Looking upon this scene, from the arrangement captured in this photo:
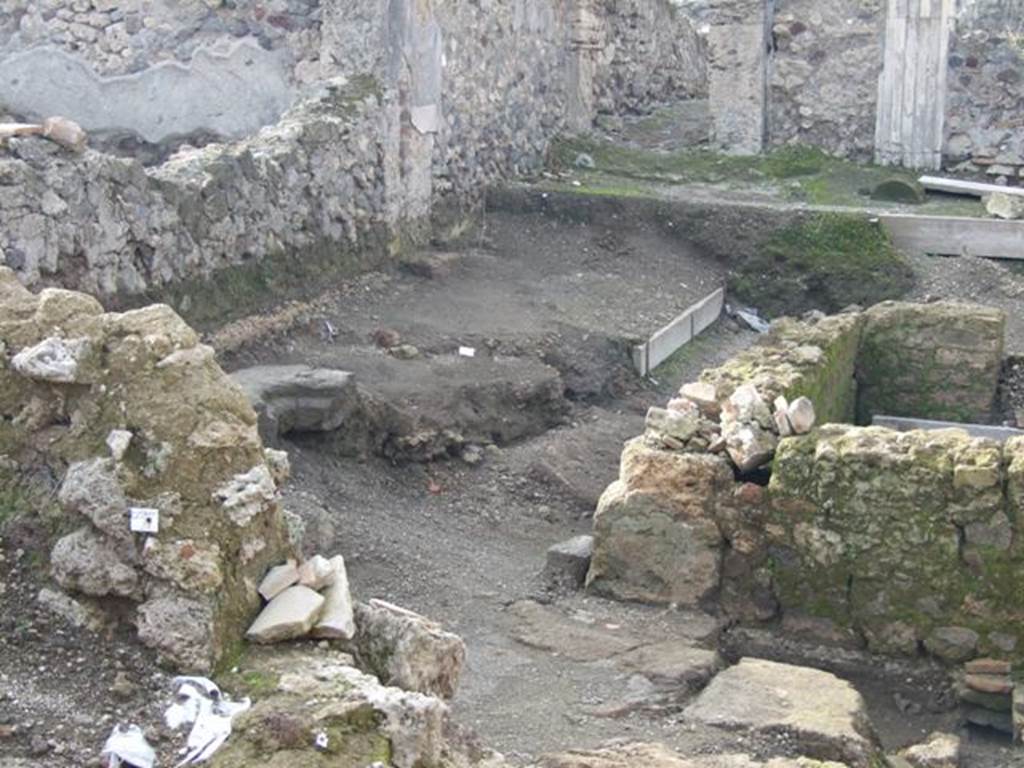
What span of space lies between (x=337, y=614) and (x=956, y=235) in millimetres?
9280

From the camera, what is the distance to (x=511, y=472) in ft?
29.6

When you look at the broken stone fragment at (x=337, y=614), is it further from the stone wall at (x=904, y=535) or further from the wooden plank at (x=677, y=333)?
the wooden plank at (x=677, y=333)

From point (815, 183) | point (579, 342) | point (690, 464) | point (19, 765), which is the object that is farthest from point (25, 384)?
point (815, 183)

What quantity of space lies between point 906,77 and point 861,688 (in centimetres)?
830

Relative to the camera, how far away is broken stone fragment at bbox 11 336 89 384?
13.5 ft

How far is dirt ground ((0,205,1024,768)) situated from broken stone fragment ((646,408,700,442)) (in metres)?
0.75

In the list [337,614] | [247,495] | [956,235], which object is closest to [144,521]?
[247,495]

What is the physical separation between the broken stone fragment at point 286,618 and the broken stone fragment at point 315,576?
85mm

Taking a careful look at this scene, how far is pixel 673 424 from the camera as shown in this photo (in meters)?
7.46

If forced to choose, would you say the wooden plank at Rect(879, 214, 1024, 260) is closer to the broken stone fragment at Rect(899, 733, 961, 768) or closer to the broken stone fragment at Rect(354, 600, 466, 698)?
the broken stone fragment at Rect(899, 733, 961, 768)

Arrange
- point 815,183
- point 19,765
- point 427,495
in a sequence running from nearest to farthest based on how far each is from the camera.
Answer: point 19,765
point 427,495
point 815,183

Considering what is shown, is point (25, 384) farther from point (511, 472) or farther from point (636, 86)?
point (636, 86)

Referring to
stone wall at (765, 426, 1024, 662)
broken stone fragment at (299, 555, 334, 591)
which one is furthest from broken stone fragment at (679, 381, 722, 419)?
broken stone fragment at (299, 555, 334, 591)

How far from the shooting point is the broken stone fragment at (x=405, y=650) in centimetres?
407
